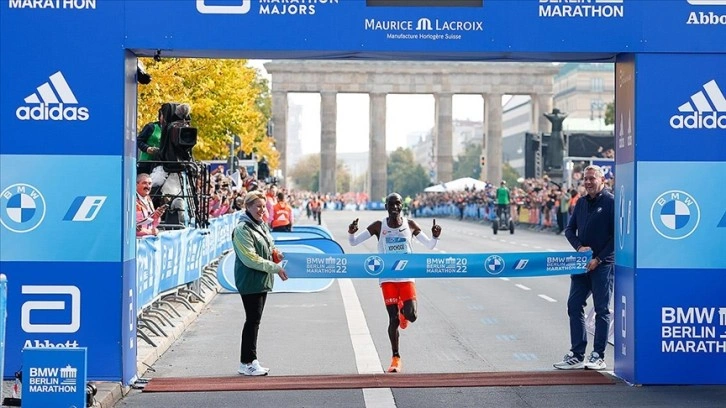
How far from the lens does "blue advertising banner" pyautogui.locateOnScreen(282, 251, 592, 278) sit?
13.4 metres

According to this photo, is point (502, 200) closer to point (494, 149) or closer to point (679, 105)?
point (679, 105)

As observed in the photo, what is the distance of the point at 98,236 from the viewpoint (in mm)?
11977

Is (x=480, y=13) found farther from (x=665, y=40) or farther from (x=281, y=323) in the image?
(x=281, y=323)

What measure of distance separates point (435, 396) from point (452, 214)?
86955 mm

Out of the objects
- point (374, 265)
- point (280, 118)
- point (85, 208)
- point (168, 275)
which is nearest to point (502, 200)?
point (168, 275)

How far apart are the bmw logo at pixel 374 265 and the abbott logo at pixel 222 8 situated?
2.88m

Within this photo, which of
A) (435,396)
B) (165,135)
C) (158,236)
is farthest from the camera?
(165,135)

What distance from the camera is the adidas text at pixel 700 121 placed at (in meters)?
12.3

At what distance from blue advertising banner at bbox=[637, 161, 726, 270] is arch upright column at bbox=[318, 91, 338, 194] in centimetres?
11792

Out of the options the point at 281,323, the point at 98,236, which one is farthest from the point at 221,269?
the point at 98,236

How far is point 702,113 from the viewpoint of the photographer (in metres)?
12.3

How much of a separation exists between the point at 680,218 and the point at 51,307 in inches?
226

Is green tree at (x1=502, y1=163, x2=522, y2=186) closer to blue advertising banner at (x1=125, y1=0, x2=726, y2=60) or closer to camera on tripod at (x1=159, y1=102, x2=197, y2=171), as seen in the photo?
camera on tripod at (x1=159, y1=102, x2=197, y2=171)

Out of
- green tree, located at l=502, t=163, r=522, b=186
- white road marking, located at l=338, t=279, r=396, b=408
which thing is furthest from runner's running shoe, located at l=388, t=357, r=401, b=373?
green tree, located at l=502, t=163, r=522, b=186
